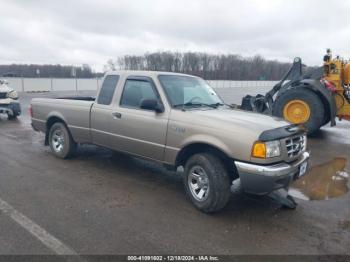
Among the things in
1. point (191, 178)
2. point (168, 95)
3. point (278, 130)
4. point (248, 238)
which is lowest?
point (248, 238)

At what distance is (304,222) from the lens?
3988 millimetres

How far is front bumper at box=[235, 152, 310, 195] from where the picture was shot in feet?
12.1

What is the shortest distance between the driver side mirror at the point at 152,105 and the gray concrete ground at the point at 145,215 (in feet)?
4.29

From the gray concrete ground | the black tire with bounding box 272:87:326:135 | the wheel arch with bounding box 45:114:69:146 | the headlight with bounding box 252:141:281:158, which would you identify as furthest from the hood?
the black tire with bounding box 272:87:326:135

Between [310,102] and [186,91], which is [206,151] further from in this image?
[310,102]

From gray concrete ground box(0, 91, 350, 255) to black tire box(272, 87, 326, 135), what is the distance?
3476 millimetres

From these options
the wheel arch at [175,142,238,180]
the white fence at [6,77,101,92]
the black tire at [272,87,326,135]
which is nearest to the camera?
the wheel arch at [175,142,238,180]

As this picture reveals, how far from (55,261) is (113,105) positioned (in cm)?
297

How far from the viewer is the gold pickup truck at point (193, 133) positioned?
12.5 feet

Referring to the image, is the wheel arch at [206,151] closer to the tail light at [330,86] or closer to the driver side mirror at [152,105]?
the driver side mirror at [152,105]

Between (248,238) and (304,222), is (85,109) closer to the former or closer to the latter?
(248,238)

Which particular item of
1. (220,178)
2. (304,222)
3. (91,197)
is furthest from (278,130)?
(91,197)

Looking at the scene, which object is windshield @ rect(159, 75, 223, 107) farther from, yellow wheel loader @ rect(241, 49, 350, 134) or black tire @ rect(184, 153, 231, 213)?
yellow wheel loader @ rect(241, 49, 350, 134)

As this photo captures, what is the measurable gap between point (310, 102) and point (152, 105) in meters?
6.68
